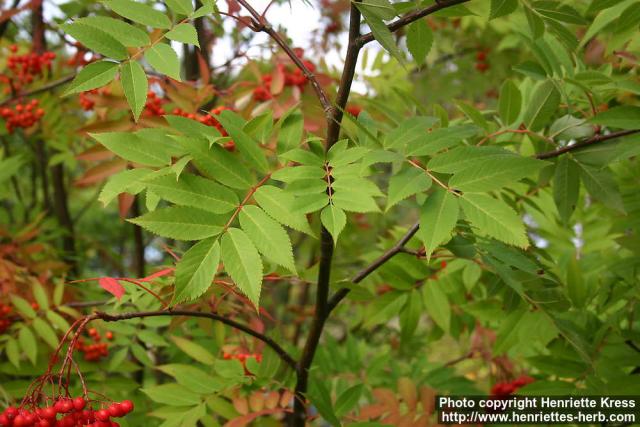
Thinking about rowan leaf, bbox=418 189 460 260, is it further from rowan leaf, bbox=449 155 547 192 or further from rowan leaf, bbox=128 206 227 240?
rowan leaf, bbox=128 206 227 240

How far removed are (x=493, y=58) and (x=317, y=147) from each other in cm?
323

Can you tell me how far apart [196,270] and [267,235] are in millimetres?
135

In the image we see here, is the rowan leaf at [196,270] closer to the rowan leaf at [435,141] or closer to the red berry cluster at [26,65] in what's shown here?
→ the rowan leaf at [435,141]

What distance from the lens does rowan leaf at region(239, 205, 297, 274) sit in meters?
0.95

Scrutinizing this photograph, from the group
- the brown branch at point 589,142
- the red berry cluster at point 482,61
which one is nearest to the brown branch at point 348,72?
the brown branch at point 589,142

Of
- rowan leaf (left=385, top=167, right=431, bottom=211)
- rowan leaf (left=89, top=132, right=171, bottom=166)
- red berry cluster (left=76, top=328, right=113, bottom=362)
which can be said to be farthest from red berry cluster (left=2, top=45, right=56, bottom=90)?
rowan leaf (left=385, top=167, right=431, bottom=211)

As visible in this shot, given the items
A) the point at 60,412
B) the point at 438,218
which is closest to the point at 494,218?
the point at 438,218

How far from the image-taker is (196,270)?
0.94m

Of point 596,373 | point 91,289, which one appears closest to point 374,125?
point 596,373

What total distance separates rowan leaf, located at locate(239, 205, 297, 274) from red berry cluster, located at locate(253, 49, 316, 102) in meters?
1.12

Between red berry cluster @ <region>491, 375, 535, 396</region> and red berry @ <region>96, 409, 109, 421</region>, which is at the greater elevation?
red berry @ <region>96, 409, 109, 421</region>

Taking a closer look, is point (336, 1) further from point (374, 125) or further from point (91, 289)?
point (374, 125)

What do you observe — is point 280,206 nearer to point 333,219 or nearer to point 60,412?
point 333,219

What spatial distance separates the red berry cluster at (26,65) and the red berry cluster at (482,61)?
109 inches
